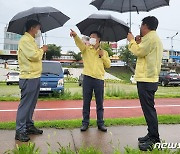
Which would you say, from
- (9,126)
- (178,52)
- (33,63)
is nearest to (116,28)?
(33,63)

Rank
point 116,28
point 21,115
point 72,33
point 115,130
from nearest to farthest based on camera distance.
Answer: point 21,115 < point 72,33 < point 115,130 < point 116,28

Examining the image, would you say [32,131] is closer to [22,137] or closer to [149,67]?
[22,137]

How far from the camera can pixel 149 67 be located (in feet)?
14.2

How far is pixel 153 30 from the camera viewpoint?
434 cm

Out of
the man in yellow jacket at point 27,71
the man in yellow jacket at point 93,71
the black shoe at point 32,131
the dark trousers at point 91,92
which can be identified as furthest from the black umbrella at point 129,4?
the black shoe at point 32,131

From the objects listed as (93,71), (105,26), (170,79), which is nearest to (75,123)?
(93,71)

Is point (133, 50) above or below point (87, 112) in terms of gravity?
above

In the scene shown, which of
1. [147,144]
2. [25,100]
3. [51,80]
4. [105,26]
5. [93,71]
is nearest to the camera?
[147,144]

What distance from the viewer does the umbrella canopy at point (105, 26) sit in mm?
5554

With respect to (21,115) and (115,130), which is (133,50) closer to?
(115,130)

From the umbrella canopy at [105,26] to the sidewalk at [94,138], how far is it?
6.28ft

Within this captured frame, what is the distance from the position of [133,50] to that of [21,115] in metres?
2.16

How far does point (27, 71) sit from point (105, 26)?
78.5 inches

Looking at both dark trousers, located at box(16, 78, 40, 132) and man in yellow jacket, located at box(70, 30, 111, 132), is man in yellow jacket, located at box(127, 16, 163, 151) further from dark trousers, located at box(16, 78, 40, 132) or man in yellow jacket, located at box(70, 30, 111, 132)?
dark trousers, located at box(16, 78, 40, 132)
